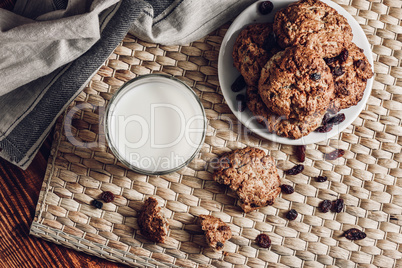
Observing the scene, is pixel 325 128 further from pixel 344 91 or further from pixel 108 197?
pixel 108 197

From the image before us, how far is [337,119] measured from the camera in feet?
4.93

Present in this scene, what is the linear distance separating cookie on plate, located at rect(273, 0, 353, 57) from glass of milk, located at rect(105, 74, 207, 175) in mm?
410

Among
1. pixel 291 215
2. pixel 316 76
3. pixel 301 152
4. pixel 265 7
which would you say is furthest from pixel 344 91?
pixel 291 215

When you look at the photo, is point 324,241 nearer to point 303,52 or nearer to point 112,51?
point 303,52

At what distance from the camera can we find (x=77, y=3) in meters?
1.50

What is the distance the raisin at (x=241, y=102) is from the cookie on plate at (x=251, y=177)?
17 cm

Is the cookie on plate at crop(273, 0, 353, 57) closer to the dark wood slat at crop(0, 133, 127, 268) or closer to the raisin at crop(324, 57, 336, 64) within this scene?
the raisin at crop(324, 57, 336, 64)

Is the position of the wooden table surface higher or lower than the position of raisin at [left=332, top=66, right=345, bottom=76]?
lower

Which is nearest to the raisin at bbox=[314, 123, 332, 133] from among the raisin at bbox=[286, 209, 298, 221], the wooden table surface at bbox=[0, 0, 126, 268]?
the raisin at bbox=[286, 209, 298, 221]

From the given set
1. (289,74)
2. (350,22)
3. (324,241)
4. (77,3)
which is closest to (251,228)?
(324,241)

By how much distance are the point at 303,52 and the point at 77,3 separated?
34.5 inches

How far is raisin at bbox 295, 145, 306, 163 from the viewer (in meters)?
1.58

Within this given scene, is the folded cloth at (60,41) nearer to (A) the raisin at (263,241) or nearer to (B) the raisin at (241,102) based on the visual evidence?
(B) the raisin at (241,102)

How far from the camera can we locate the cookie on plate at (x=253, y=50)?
4.69 feet
